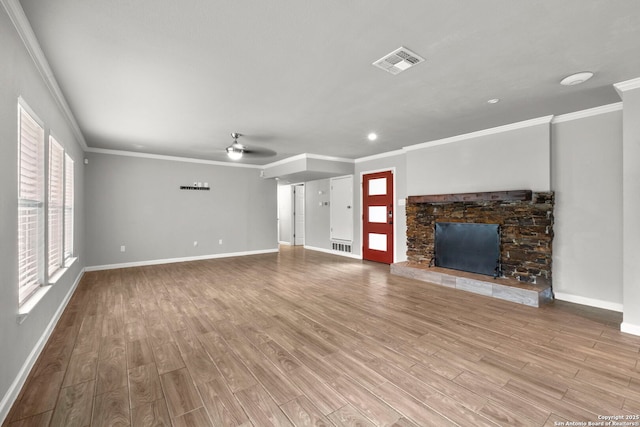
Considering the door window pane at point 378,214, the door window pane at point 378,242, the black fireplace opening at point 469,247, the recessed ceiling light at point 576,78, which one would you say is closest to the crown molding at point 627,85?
the recessed ceiling light at point 576,78

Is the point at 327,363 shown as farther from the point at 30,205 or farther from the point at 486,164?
the point at 486,164

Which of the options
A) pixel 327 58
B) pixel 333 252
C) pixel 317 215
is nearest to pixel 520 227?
pixel 327 58

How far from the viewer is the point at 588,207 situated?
12.3 ft

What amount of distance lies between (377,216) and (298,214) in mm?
3937

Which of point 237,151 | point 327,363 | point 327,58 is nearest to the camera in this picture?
point 327,363

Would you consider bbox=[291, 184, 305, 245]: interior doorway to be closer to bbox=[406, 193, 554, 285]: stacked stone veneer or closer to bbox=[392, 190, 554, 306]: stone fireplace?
bbox=[392, 190, 554, 306]: stone fireplace

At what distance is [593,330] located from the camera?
298 cm

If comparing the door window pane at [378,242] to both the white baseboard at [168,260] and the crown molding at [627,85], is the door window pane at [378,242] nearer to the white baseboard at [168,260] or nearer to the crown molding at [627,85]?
the white baseboard at [168,260]

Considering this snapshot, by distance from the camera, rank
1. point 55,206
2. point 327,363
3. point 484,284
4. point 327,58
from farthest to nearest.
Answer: point 484,284
point 55,206
point 327,58
point 327,363

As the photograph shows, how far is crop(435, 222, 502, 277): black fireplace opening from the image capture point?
4473mm

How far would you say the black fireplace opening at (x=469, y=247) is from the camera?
4.47 metres

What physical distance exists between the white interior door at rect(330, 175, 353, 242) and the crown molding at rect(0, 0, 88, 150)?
5649 millimetres

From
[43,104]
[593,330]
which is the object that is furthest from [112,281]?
[593,330]

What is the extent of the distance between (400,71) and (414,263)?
3.88 metres
